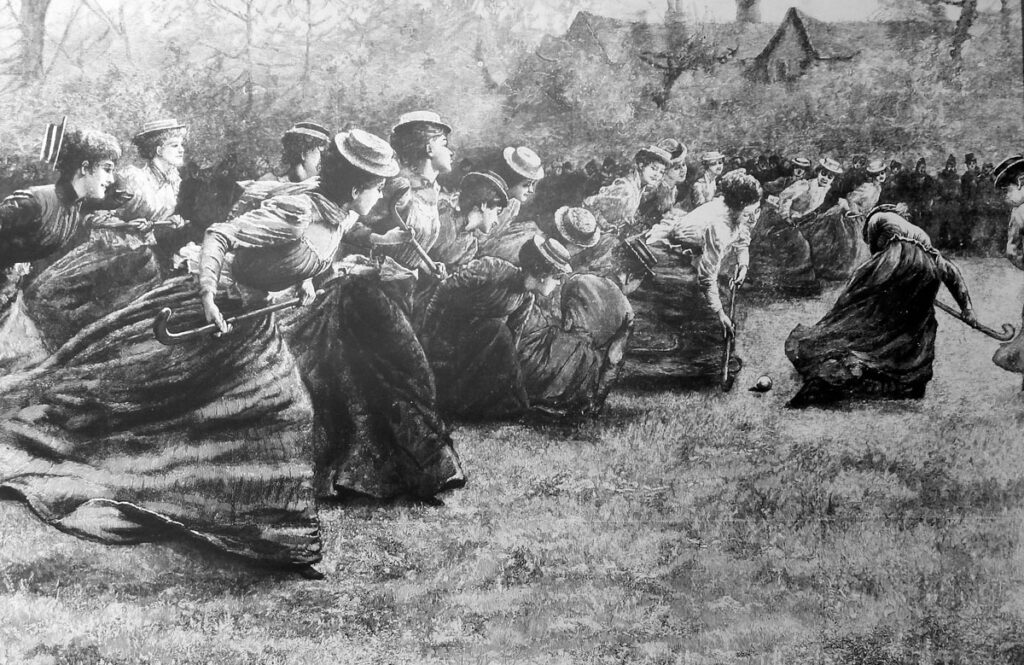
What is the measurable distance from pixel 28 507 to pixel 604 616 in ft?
12.3

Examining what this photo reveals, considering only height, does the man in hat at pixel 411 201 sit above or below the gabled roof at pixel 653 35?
below

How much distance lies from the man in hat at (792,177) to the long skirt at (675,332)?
0.77 metres

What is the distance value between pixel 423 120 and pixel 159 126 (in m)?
1.77

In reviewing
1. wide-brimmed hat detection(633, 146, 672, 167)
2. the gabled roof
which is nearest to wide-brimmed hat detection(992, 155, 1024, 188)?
the gabled roof

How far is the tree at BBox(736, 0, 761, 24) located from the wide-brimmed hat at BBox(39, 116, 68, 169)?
15.2 ft

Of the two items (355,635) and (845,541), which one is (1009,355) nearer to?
(845,541)

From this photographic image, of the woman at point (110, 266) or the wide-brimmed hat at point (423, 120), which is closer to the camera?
the woman at point (110, 266)

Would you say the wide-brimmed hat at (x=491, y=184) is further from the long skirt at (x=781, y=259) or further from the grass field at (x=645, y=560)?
the long skirt at (x=781, y=259)

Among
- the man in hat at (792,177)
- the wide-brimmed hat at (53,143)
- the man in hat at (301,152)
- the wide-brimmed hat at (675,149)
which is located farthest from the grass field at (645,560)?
the wide-brimmed hat at (53,143)

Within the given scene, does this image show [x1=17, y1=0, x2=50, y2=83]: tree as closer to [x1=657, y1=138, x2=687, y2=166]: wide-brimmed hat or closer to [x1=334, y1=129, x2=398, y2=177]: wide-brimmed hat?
[x1=334, y1=129, x2=398, y2=177]: wide-brimmed hat

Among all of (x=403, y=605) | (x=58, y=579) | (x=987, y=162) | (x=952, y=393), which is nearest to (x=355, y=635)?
(x=403, y=605)

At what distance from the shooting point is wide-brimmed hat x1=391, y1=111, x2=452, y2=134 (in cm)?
609

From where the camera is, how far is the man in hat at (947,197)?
6180mm

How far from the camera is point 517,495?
588 cm
